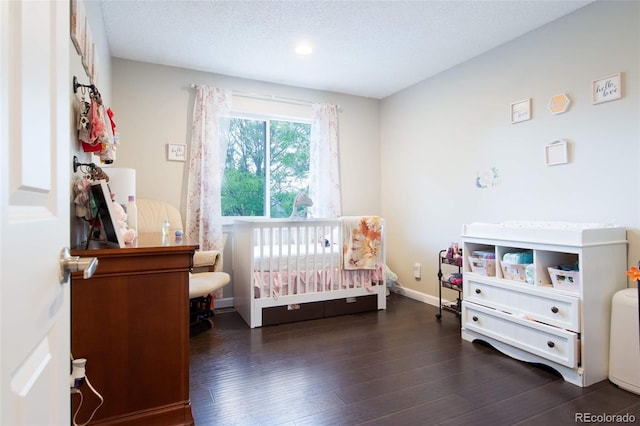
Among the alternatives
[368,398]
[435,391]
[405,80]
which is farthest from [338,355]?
[405,80]

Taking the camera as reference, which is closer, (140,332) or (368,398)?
(140,332)

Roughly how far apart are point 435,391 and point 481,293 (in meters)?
0.96

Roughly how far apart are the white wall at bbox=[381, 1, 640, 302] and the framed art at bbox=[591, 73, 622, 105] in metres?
0.03

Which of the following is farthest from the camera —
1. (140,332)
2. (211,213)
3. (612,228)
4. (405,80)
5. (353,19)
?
(405,80)

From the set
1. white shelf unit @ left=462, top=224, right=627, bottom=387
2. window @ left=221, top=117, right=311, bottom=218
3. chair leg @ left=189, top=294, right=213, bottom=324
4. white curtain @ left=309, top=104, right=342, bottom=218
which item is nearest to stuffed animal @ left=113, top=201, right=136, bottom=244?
chair leg @ left=189, top=294, right=213, bottom=324

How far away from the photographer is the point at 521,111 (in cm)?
269

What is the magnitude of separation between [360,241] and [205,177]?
162cm

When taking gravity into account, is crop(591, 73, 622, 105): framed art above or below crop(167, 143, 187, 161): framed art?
above

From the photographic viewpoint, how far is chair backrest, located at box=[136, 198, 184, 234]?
9.71 feet

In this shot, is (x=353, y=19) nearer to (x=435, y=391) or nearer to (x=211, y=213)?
(x=211, y=213)

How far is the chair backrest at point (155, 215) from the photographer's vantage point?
9.71 feet

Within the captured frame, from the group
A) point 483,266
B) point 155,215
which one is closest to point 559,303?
point 483,266

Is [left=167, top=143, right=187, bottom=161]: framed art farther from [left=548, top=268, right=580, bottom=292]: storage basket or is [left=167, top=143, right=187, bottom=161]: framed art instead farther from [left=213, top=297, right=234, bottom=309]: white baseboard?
[left=548, top=268, right=580, bottom=292]: storage basket

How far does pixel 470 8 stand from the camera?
2.34m
